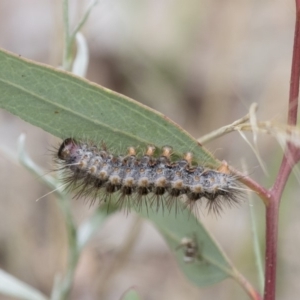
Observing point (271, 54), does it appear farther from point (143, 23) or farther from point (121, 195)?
point (121, 195)

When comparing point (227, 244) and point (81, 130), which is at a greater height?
point (227, 244)

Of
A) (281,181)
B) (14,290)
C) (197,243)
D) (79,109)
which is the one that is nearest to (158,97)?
(197,243)

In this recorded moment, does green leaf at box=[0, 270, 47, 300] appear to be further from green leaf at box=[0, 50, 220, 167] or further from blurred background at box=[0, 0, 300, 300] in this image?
blurred background at box=[0, 0, 300, 300]

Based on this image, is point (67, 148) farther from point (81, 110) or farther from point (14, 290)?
point (14, 290)

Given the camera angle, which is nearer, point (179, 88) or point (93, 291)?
point (93, 291)

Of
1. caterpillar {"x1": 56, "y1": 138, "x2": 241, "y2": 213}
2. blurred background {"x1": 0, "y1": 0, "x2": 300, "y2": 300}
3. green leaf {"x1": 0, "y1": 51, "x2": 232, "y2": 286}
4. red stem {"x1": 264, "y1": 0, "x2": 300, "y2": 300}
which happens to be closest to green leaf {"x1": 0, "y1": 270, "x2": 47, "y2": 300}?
caterpillar {"x1": 56, "y1": 138, "x2": 241, "y2": 213}

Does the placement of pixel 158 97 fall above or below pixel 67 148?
above

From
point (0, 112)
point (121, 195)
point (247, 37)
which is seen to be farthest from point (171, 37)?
point (121, 195)
